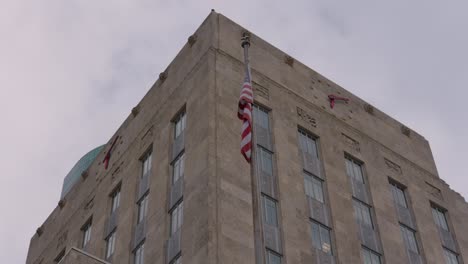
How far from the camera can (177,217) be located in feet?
155

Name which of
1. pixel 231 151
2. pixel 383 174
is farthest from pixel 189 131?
pixel 383 174

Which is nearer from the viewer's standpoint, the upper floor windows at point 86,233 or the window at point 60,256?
the upper floor windows at point 86,233

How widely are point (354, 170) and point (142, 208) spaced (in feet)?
45.8

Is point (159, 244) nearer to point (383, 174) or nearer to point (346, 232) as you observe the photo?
point (346, 232)

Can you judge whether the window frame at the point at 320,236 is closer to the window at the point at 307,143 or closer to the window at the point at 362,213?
the window at the point at 362,213

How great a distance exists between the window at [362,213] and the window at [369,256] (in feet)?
7.07

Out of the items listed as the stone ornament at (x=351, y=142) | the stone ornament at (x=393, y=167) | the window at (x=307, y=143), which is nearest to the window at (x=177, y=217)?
the window at (x=307, y=143)

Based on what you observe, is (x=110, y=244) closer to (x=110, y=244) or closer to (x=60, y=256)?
(x=110, y=244)

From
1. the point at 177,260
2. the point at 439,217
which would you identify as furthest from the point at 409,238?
the point at 177,260

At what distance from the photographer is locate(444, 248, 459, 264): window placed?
56406 mm

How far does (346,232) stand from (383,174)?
8920mm

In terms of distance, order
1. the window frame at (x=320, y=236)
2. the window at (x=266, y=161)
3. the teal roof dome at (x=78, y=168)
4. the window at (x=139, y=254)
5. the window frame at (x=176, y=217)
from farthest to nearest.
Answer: the teal roof dome at (x=78, y=168)
the window at (x=139, y=254)
the window at (x=266, y=161)
the window frame at (x=320, y=236)
the window frame at (x=176, y=217)

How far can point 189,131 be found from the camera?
5050 centimetres

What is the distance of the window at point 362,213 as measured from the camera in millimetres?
52278
